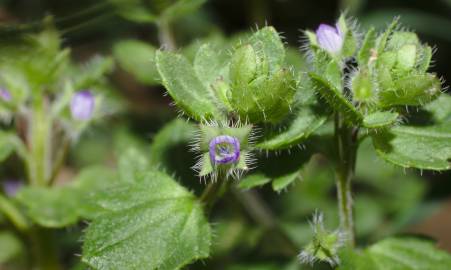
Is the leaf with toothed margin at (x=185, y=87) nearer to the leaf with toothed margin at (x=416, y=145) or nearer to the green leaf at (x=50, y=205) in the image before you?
the leaf with toothed margin at (x=416, y=145)

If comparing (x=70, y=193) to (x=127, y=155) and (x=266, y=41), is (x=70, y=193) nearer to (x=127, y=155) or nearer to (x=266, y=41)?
(x=127, y=155)

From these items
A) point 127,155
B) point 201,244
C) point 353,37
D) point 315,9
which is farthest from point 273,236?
point 315,9

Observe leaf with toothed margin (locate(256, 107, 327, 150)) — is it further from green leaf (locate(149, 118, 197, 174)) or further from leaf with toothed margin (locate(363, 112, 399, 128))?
green leaf (locate(149, 118, 197, 174))

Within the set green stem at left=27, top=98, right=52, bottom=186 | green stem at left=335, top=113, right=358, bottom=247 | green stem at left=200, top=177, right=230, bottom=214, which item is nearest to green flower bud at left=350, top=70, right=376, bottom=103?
green stem at left=335, top=113, right=358, bottom=247

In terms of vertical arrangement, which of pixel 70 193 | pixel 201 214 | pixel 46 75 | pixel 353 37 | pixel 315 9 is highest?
pixel 315 9

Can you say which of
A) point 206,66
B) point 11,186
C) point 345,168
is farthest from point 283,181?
point 11,186

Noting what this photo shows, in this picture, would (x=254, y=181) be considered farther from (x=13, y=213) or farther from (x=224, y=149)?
(x=13, y=213)
